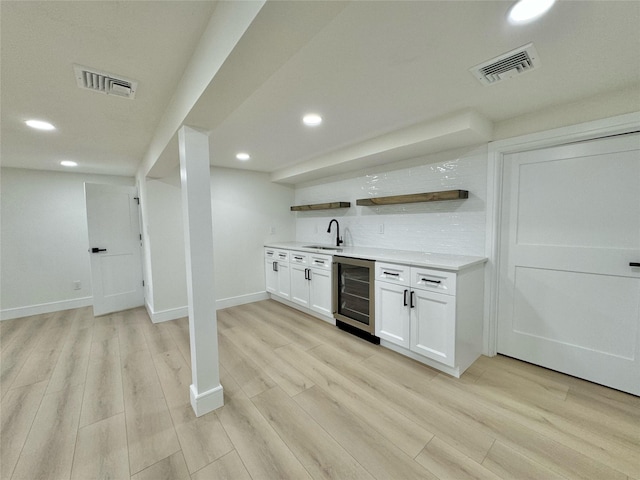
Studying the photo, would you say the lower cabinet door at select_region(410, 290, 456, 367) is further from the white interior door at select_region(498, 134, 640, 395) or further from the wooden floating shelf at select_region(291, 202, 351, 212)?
the wooden floating shelf at select_region(291, 202, 351, 212)

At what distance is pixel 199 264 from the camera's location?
1752mm

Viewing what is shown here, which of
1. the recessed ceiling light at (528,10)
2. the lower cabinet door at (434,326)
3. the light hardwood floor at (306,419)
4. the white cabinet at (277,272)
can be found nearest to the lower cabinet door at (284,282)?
the white cabinet at (277,272)

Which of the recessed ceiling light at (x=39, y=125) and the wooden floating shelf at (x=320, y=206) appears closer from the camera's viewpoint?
the recessed ceiling light at (x=39, y=125)

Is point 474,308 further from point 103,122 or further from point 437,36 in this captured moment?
point 103,122

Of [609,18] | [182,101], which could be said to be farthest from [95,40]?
[609,18]

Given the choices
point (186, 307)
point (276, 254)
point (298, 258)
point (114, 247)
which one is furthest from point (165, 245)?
point (298, 258)

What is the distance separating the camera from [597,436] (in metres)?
1.53

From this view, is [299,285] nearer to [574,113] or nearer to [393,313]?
[393,313]

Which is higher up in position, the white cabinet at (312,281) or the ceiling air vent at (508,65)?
the ceiling air vent at (508,65)

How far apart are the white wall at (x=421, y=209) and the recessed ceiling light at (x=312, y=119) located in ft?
4.19

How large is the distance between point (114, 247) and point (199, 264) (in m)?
3.11

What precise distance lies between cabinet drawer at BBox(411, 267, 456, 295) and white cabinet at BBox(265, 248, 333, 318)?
1138mm

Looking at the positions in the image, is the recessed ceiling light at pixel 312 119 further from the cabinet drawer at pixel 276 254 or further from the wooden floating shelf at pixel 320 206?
the cabinet drawer at pixel 276 254

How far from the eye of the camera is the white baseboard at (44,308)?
3662 mm
